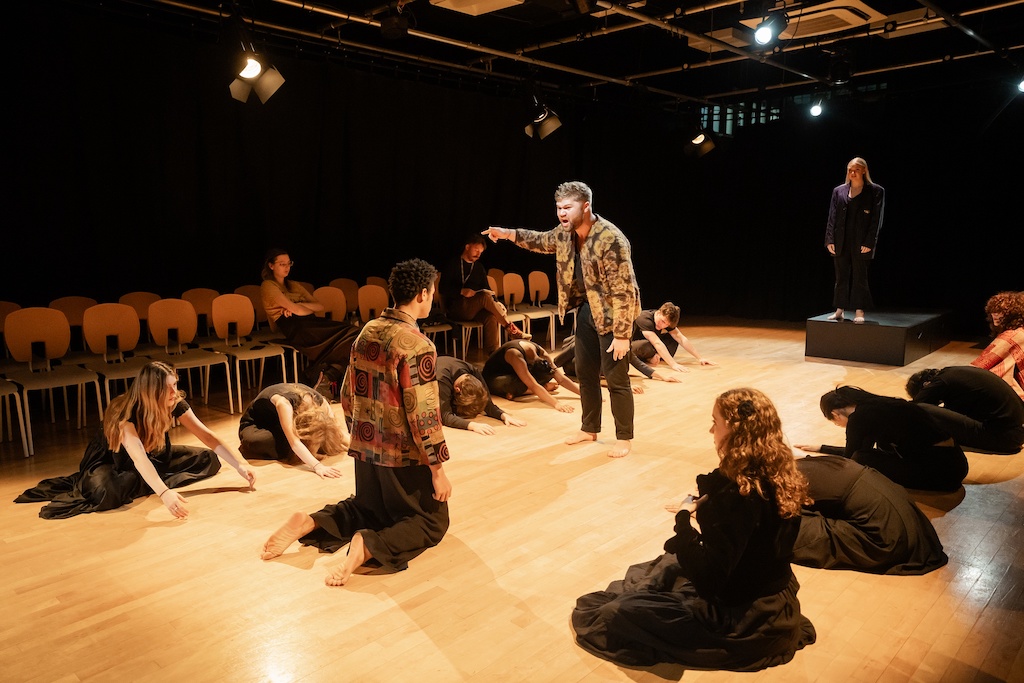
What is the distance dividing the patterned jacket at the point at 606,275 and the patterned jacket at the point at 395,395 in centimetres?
158

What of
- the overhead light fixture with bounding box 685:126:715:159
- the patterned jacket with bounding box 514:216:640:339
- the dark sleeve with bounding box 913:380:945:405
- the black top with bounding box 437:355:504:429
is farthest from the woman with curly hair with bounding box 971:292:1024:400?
the overhead light fixture with bounding box 685:126:715:159

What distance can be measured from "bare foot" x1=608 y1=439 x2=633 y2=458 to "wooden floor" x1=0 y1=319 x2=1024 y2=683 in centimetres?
6

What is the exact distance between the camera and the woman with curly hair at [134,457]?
348 centimetres

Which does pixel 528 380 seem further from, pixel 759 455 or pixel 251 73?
pixel 759 455

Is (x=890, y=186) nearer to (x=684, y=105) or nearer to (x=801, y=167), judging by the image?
(x=801, y=167)

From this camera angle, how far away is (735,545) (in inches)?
85.0

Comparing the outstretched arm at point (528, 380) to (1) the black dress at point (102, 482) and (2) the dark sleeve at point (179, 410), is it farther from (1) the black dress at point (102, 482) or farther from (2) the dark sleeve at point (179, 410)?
(2) the dark sleeve at point (179, 410)

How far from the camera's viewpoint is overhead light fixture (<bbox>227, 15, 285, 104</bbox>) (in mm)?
5137

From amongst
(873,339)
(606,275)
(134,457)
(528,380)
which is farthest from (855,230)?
(134,457)

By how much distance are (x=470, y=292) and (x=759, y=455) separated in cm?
516

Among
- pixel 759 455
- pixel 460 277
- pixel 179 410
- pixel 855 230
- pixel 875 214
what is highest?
pixel 875 214

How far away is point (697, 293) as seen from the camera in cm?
1184

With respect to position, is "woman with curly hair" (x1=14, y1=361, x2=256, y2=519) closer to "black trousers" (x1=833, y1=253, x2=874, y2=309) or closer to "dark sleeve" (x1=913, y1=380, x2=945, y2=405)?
"dark sleeve" (x1=913, y1=380, x2=945, y2=405)

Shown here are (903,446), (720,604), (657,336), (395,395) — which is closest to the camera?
(720,604)
